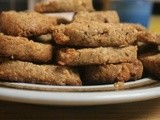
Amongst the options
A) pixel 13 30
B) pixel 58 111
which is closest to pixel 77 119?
pixel 58 111

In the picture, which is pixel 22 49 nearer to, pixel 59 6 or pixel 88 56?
pixel 88 56

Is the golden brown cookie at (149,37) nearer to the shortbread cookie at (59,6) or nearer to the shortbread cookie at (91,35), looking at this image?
the shortbread cookie at (91,35)

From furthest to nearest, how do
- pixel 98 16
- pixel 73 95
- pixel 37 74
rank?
pixel 98 16 < pixel 37 74 < pixel 73 95

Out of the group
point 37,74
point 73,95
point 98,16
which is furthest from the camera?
point 98,16

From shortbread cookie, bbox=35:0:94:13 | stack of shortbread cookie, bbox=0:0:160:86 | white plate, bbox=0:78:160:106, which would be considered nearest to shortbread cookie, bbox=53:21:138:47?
stack of shortbread cookie, bbox=0:0:160:86

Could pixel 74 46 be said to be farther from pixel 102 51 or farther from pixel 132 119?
pixel 132 119

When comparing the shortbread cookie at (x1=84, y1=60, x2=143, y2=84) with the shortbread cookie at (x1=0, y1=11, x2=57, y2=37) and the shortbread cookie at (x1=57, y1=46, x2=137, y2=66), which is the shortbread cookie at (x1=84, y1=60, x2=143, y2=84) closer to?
the shortbread cookie at (x1=57, y1=46, x2=137, y2=66)

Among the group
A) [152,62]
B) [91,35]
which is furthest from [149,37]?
[91,35]

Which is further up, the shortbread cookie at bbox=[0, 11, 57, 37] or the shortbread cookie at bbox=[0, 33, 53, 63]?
the shortbread cookie at bbox=[0, 11, 57, 37]
